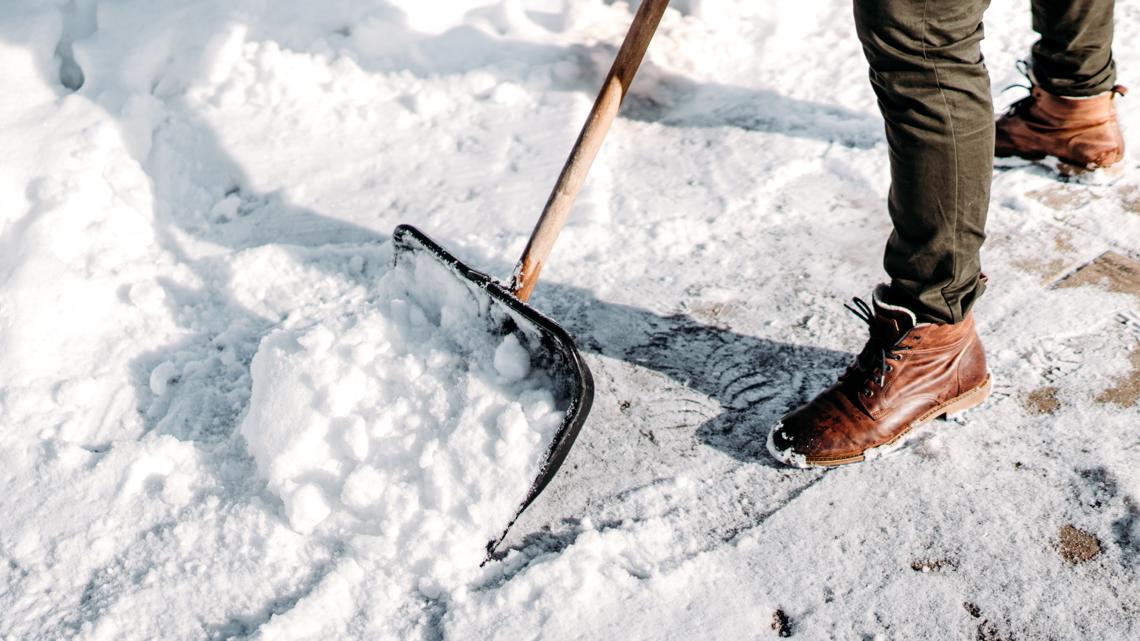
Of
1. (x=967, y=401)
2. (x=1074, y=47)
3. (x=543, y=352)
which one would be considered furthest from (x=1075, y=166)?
(x=543, y=352)

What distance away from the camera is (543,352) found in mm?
2080

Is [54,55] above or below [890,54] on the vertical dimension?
below

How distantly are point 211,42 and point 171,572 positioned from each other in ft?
7.26

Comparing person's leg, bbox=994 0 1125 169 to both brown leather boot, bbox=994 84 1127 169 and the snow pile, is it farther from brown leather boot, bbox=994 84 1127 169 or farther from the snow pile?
the snow pile

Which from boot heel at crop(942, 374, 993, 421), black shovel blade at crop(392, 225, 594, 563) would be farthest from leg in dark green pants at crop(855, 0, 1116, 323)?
black shovel blade at crop(392, 225, 594, 563)

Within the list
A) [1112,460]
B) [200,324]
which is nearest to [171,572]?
[200,324]

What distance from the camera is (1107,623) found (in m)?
1.73

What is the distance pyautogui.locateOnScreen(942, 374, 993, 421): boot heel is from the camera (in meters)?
2.19

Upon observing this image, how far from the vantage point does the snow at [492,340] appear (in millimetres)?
1894

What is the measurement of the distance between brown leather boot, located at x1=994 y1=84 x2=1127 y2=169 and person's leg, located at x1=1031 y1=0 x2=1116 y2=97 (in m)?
0.04

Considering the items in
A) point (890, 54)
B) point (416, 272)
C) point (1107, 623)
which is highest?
point (890, 54)

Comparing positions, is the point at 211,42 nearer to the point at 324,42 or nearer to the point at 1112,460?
the point at 324,42

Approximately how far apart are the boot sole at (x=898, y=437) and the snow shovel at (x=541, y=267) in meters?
0.50

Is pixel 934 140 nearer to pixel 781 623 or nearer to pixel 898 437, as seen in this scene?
pixel 898 437
